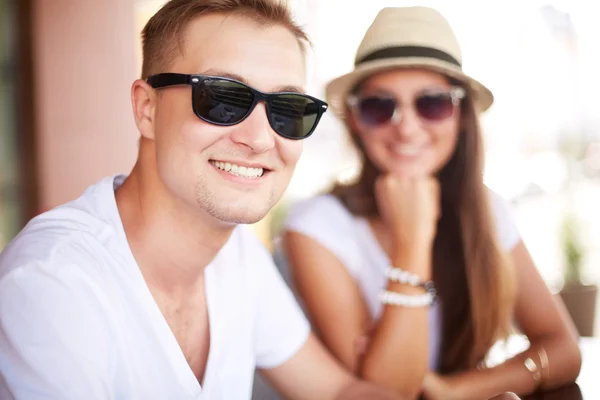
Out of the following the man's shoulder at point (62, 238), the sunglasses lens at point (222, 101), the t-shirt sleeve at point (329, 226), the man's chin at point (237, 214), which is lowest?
the t-shirt sleeve at point (329, 226)

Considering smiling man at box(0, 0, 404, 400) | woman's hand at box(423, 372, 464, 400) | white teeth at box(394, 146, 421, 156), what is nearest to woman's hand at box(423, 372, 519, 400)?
woman's hand at box(423, 372, 464, 400)

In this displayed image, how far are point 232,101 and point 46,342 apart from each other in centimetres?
58

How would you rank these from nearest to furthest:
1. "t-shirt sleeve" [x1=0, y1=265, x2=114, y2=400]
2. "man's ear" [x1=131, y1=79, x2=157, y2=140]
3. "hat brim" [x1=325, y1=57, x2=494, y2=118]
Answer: "t-shirt sleeve" [x1=0, y1=265, x2=114, y2=400] < "man's ear" [x1=131, y1=79, x2=157, y2=140] < "hat brim" [x1=325, y1=57, x2=494, y2=118]

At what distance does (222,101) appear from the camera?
1198mm

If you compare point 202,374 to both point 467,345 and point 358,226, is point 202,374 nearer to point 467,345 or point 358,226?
point 358,226

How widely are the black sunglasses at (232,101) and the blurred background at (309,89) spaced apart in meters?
0.34

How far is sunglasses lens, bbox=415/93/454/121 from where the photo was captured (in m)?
1.85

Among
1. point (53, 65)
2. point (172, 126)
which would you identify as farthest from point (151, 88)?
point (53, 65)

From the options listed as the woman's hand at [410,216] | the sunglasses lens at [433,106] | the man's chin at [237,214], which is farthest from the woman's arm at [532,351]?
the man's chin at [237,214]

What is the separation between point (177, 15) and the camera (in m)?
1.31

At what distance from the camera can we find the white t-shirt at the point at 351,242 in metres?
1.87

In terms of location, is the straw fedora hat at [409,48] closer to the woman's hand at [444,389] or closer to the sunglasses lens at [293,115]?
the sunglasses lens at [293,115]

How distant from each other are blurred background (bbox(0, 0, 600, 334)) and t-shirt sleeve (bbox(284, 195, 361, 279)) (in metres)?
0.14

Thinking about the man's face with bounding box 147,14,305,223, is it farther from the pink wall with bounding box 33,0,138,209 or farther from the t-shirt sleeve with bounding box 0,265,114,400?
the pink wall with bounding box 33,0,138,209
